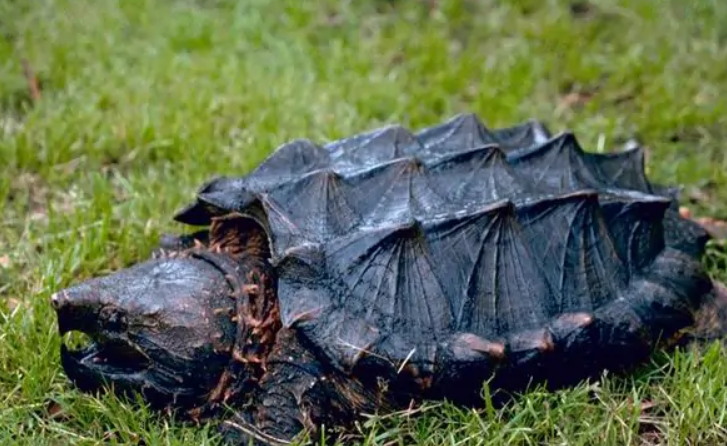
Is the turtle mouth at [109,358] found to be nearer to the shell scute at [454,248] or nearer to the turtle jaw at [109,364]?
the turtle jaw at [109,364]

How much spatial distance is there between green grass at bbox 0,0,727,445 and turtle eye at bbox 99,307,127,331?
0.78ft

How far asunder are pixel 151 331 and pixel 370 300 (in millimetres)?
606

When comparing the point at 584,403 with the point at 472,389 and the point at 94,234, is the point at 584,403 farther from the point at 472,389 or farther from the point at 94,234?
the point at 94,234

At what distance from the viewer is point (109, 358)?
2650 mm

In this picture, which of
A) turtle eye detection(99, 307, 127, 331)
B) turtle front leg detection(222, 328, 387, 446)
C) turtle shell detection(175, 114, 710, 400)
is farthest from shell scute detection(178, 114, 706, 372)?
turtle eye detection(99, 307, 127, 331)

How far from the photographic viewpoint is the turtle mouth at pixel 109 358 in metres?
2.59

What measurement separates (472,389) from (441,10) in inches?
128

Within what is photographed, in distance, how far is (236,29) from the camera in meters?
5.16

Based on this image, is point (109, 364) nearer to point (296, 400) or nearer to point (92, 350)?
point (92, 350)

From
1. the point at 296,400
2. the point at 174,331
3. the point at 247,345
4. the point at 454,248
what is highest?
the point at 454,248

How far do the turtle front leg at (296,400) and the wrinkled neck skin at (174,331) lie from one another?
7 centimetres

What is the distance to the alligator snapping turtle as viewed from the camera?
102 inches

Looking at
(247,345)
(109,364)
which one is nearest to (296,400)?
(247,345)

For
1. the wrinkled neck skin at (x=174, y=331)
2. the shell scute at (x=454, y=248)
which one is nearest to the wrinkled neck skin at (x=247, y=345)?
the wrinkled neck skin at (x=174, y=331)
